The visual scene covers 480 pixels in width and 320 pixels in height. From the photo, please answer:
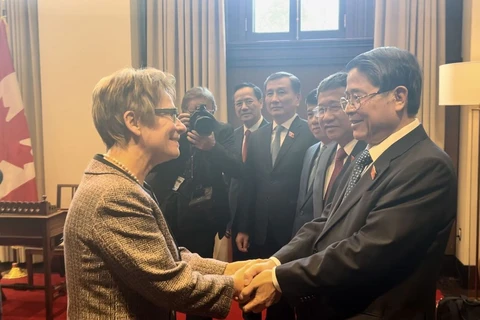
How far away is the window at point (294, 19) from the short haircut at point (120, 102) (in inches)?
134

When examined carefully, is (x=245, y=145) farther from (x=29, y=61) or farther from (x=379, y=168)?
(x=29, y=61)

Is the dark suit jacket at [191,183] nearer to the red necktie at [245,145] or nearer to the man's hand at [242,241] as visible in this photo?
the man's hand at [242,241]

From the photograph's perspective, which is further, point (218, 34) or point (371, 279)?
point (218, 34)

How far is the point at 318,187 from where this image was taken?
232cm

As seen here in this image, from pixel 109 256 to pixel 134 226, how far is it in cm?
10

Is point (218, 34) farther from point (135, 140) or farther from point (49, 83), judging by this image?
point (135, 140)

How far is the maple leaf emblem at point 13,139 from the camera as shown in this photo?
13.2 ft

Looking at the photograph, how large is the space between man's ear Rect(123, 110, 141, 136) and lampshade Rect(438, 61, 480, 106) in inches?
104

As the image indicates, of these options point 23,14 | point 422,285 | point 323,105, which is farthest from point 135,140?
point 23,14

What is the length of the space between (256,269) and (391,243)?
52 cm

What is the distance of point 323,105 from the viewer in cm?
232

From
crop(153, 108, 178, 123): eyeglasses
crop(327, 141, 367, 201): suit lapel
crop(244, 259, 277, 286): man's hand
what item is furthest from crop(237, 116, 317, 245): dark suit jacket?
crop(153, 108, 178, 123): eyeglasses

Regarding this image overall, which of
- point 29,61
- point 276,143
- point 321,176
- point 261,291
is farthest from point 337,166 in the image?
point 29,61

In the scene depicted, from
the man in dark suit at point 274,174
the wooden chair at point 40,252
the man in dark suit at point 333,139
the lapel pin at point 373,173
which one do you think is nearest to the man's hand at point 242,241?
the man in dark suit at point 274,174
